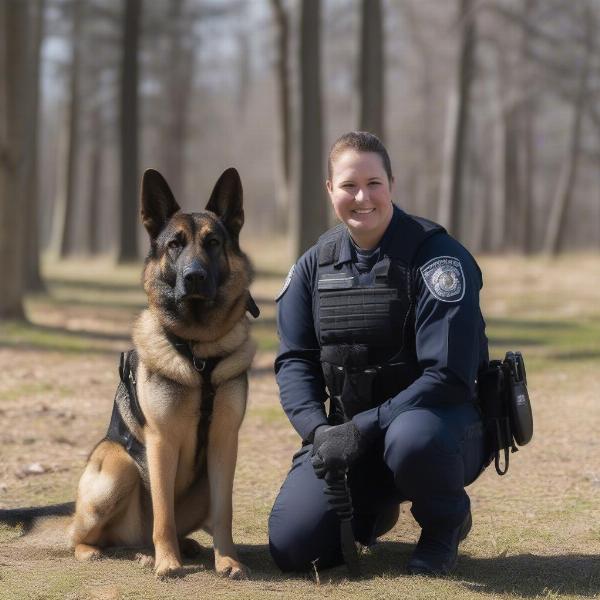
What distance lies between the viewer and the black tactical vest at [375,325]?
13.3 feet

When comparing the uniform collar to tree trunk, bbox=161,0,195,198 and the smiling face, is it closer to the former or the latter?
the smiling face

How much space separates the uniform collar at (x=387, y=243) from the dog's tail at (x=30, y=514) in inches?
67.2

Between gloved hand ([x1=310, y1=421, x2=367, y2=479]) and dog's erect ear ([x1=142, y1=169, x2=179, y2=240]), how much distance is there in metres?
1.14

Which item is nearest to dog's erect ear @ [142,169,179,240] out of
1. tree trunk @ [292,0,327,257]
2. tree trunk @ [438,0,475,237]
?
tree trunk @ [292,0,327,257]

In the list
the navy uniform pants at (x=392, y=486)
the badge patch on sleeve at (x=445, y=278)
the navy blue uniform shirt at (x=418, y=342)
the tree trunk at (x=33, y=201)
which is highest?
the tree trunk at (x=33, y=201)

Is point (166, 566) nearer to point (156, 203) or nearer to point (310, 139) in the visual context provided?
point (156, 203)

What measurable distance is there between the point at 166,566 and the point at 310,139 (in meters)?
13.0

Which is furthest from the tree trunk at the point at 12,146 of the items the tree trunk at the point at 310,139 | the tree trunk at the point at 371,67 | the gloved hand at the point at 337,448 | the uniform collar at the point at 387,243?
the gloved hand at the point at 337,448

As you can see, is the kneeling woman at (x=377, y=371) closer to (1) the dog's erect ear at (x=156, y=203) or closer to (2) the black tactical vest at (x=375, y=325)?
(2) the black tactical vest at (x=375, y=325)

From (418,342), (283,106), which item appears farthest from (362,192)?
(283,106)

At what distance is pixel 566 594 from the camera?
381 centimetres

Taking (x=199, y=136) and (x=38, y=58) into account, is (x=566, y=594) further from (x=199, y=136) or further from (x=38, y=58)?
(x=199, y=136)

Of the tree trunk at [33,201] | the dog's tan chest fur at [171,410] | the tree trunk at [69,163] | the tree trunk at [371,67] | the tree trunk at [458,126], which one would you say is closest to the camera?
the dog's tan chest fur at [171,410]

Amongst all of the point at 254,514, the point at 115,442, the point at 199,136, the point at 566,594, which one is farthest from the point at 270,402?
the point at 199,136
